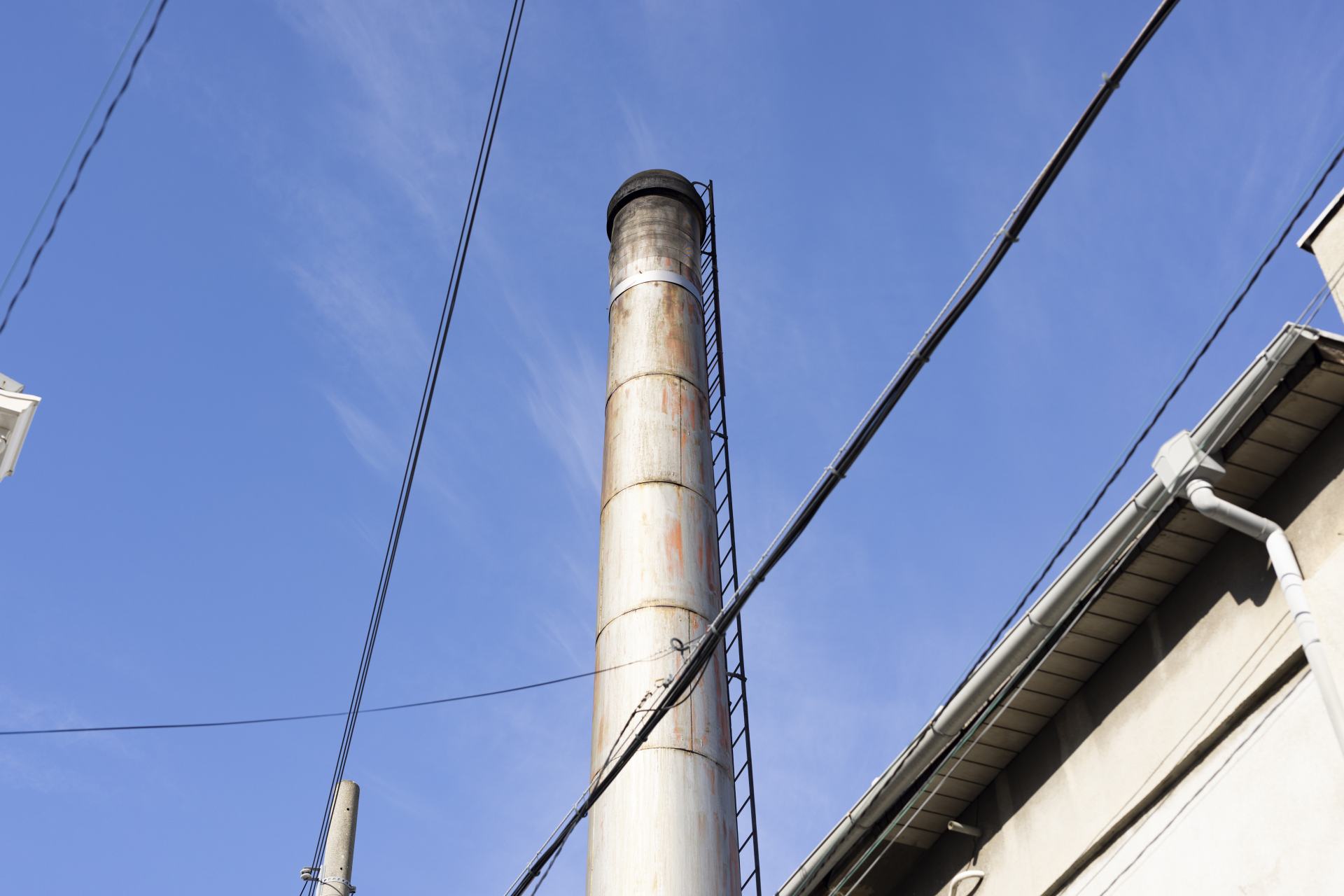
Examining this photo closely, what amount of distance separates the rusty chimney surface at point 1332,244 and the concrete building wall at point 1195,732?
2.82ft

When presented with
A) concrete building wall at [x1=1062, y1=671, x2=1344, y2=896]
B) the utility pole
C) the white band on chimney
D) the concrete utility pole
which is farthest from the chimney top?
concrete building wall at [x1=1062, y1=671, x2=1344, y2=896]

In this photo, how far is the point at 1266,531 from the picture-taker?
8.09 meters

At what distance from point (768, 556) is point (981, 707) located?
2.98 m

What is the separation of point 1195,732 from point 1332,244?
3.17 m

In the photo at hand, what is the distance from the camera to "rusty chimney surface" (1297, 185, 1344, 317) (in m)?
8.42

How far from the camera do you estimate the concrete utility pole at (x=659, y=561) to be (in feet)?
31.7

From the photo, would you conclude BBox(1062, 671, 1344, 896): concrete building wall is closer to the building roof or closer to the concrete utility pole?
the building roof

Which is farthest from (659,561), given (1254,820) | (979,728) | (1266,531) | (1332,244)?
(1332,244)

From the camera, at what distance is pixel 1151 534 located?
8812mm

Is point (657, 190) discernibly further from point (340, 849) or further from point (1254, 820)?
point (1254, 820)

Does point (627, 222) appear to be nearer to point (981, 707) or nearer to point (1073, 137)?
point (981, 707)

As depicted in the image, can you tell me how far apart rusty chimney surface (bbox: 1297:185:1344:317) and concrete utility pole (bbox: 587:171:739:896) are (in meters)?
5.18

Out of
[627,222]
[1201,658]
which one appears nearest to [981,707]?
[1201,658]

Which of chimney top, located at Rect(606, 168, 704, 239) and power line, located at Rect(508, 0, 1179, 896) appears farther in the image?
chimney top, located at Rect(606, 168, 704, 239)
